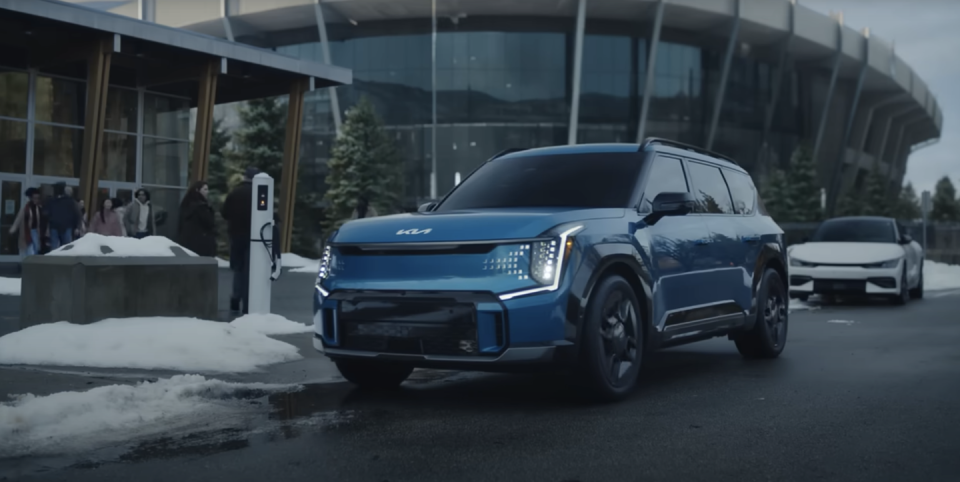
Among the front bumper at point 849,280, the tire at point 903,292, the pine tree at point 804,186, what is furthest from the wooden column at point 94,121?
the pine tree at point 804,186

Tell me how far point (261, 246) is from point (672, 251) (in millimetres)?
5242

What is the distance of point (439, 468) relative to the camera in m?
4.54

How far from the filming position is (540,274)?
19.7 feet

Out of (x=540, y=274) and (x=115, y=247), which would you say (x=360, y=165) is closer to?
(x=115, y=247)

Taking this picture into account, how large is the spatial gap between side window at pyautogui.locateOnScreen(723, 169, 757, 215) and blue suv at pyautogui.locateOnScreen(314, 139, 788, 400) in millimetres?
880

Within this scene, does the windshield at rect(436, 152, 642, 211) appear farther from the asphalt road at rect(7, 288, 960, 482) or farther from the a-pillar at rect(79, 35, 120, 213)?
the a-pillar at rect(79, 35, 120, 213)

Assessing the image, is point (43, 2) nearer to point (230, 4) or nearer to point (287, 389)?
point (287, 389)

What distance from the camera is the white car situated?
1714cm

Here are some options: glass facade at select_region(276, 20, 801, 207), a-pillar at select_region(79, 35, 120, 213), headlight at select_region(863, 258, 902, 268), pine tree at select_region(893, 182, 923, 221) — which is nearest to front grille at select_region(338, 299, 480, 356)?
headlight at select_region(863, 258, 902, 268)

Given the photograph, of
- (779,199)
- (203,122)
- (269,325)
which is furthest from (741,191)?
(779,199)

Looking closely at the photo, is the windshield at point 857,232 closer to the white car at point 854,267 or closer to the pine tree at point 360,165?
the white car at point 854,267

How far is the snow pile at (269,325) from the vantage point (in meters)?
10.6

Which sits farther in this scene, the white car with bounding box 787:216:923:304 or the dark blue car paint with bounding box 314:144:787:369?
the white car with bounding box 787:216:923:304

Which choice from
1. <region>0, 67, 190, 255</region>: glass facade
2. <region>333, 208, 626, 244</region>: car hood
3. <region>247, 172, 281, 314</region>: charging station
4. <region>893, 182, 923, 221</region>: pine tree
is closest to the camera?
<region>333, 208, 626, 244</region>: car hood
